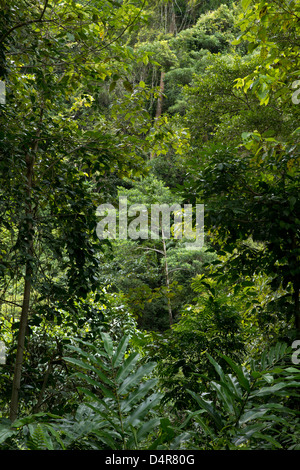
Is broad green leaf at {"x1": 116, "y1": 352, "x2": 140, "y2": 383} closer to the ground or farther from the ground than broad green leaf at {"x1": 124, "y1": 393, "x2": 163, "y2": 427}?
farther from the ground

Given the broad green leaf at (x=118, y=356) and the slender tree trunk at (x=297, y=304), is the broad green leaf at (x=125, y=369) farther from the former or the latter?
the slender tree trunk at (x=297, y=304)

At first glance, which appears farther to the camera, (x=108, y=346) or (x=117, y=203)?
(x=117, y=203)

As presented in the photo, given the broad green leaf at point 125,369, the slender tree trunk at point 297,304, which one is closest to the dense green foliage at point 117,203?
the slender tree trunk at point 297,304

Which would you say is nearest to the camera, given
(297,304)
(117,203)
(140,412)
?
(140,412)

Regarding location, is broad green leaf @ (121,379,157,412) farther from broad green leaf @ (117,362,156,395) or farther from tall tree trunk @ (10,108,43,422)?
tall tree trunk @ (10,108,43,422)

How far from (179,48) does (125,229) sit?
22.6 ft

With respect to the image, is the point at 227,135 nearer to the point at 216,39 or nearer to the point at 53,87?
the point at 53,87

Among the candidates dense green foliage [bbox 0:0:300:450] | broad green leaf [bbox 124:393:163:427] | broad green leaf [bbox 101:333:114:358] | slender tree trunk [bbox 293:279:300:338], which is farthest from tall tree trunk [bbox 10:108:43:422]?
slender tree trunk [bbox 293:279:300:338]

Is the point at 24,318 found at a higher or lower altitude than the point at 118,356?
lower

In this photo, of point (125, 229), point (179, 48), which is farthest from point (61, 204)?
point (179, 48)

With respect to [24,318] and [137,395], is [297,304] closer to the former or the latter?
[137,395]

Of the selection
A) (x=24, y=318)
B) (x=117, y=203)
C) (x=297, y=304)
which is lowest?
(x=24, y=318)

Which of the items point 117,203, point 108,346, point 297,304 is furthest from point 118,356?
point 117,203

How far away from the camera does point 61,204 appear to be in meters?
1.99
